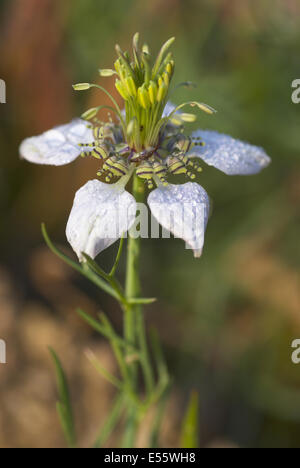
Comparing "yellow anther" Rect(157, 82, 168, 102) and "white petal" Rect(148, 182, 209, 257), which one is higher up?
"yellow anther" Rect(157, 82, 168, 102)

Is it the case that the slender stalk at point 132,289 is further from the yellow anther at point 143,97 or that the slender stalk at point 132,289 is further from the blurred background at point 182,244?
the blurred background at point 182,244

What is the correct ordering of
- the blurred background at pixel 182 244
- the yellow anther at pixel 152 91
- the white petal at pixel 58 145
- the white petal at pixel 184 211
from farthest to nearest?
the blurred background at pixel 182 244
the white petal at pixel 58 145
the yellow anther at pixel 152 91
the white petal at pixel 184 211

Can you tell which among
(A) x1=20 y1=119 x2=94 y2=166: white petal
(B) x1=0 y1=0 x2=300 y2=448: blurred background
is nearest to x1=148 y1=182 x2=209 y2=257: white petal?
(A) x1=20 y1=119 x2=94 y2=166: white petal

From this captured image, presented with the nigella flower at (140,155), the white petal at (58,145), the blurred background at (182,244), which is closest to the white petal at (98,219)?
the nigella flower at (140,155)

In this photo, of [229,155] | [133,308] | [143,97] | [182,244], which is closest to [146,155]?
[143,97]

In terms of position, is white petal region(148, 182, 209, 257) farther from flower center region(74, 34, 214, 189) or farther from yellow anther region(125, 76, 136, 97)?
yellow anther region(125, 76, 136, 97)
